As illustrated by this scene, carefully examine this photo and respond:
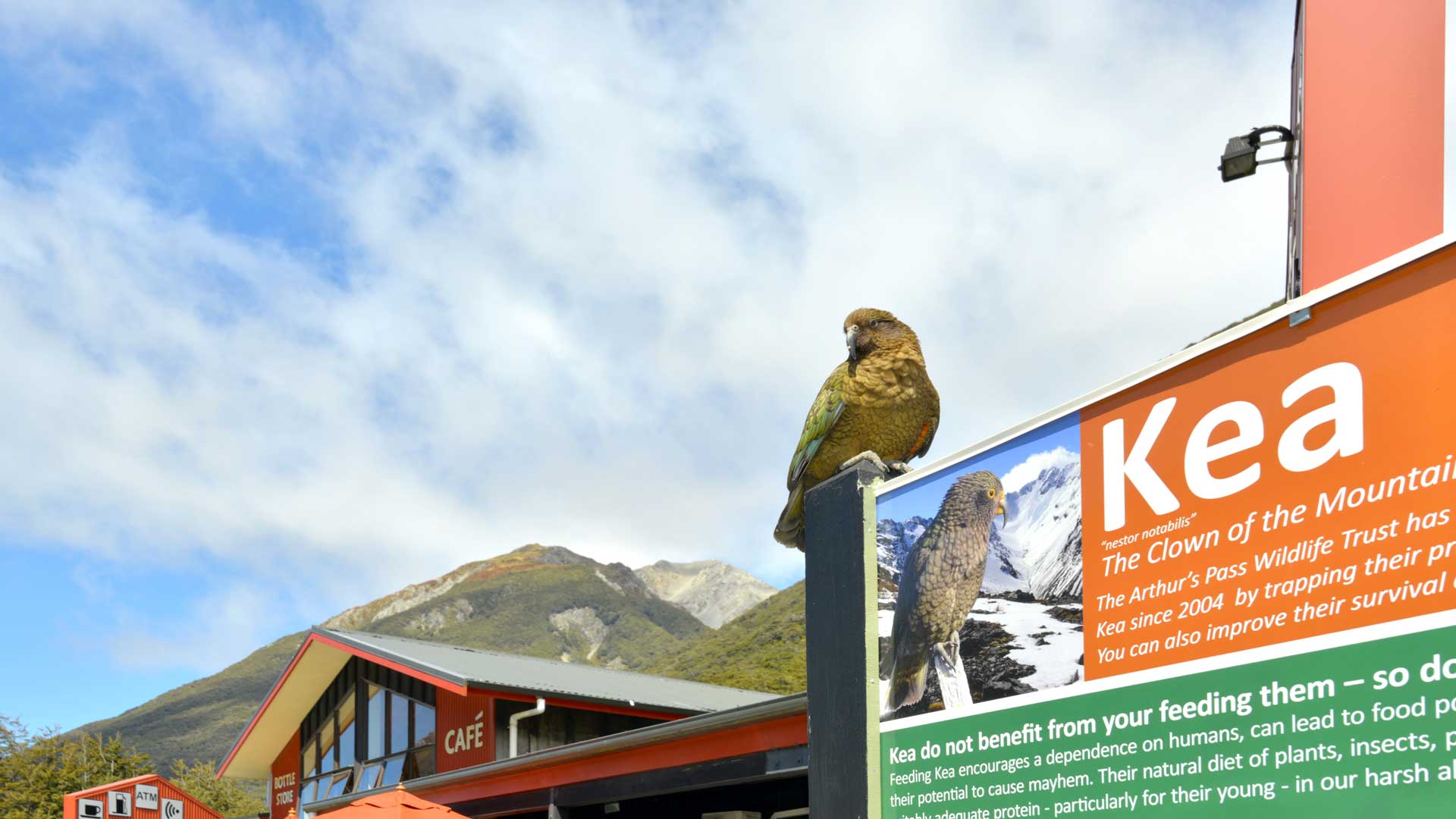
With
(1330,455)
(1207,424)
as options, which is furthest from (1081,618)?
(1330,455)

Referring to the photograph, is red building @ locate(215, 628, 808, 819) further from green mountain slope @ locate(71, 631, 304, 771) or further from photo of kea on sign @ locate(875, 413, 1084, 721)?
green mountain slope @ locate(71, 631, 304, 771)

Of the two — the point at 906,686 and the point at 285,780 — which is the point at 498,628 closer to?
the point at 285,780

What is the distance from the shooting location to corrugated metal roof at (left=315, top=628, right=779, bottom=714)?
48.4ft

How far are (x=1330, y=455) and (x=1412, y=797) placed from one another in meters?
1.06

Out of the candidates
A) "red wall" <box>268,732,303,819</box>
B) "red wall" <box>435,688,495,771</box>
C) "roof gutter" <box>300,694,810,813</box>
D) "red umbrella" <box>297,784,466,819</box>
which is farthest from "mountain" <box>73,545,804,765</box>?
"red umbrella" <box>297,784,466,819</box>

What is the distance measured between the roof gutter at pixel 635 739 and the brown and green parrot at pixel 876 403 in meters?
1.36

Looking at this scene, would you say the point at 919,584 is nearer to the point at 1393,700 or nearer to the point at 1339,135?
the point at 1393,700

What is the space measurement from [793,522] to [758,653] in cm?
4897

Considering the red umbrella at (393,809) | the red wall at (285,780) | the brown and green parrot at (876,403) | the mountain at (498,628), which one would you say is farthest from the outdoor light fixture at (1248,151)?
the mountain at (498,628)

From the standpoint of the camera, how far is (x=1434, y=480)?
3754mm

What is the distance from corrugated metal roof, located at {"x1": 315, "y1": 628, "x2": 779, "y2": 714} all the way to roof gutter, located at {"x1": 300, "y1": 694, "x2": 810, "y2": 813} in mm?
2482

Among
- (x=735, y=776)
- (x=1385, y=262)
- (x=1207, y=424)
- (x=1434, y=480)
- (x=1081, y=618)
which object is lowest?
(x=735, y=776)

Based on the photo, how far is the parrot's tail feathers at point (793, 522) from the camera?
272 inches

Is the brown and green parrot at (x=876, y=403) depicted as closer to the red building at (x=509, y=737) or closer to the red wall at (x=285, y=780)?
the red building at (x=509, y=737)
